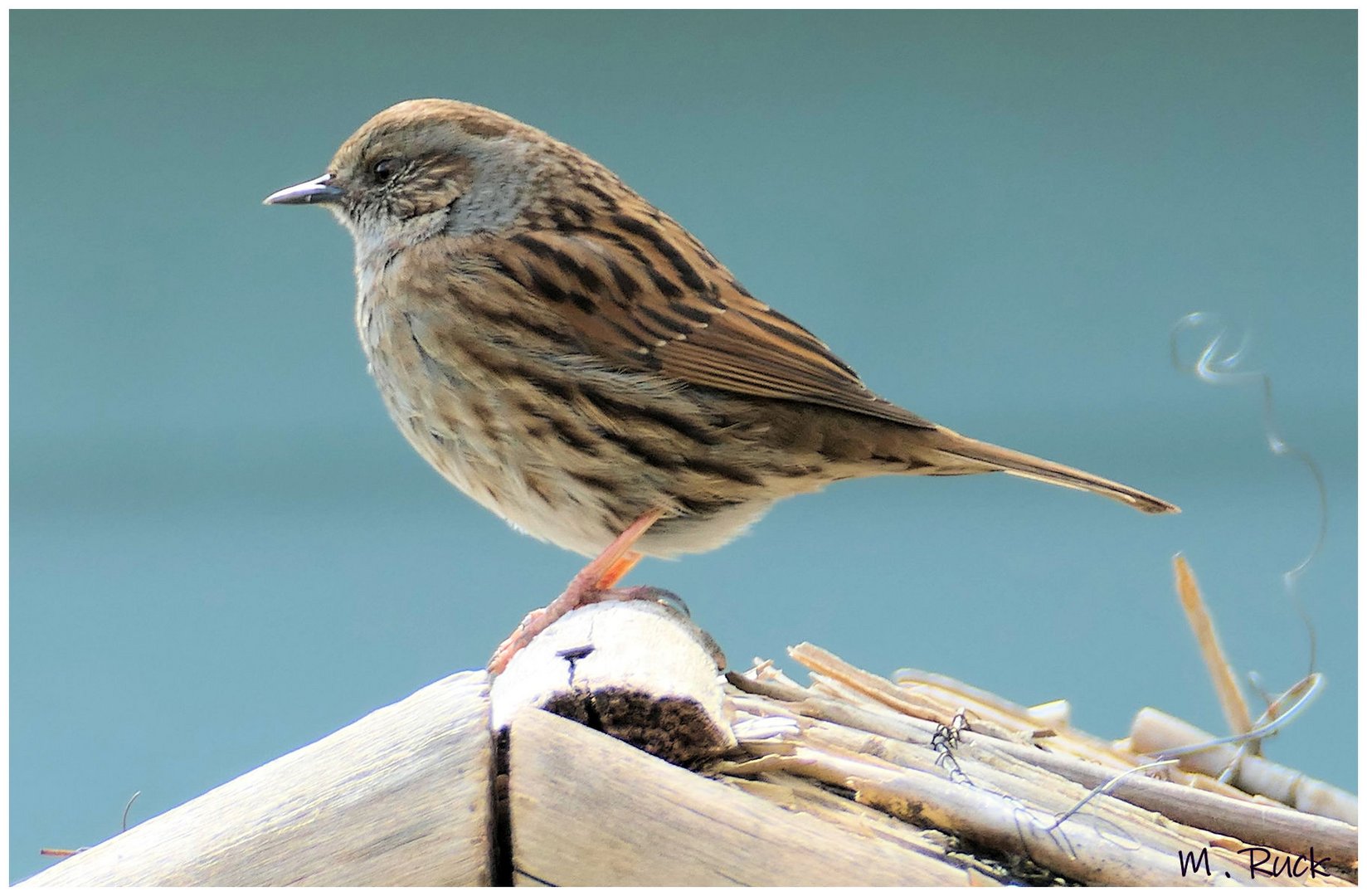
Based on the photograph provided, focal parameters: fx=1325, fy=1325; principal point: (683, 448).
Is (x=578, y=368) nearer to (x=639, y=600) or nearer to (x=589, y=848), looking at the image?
(x=639, y=600)

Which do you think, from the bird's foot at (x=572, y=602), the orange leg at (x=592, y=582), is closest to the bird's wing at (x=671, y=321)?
the orange leg at (x=592, y=582)

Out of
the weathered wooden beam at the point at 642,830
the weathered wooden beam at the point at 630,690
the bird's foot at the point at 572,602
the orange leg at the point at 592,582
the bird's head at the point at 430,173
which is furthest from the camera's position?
the bird's head at the point at 430,173

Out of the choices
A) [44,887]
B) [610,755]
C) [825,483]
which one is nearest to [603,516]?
[825,483]

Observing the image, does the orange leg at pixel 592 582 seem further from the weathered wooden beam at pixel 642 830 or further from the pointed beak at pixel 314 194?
the pointed beak at pixel 314 194

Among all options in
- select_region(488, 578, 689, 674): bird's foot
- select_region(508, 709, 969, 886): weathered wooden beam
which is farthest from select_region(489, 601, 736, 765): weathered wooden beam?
select_region(488, 578, 689, 674): bird's foot

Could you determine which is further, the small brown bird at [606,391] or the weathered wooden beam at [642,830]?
the small brown bird at [606,391]

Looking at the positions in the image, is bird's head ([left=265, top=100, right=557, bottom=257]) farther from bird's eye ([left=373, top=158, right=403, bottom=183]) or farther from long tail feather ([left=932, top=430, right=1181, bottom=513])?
long tail feather ([left=932, top=430, right=1181, bottom=513])

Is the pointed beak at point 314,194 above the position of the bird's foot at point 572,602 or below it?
above
